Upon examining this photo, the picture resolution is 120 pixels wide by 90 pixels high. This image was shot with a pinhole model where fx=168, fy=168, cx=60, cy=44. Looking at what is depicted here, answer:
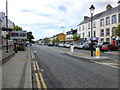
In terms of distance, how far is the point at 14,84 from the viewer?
677 cm

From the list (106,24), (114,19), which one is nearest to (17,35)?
(114,19)

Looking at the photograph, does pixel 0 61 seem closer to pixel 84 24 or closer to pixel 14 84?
pixel 14 84

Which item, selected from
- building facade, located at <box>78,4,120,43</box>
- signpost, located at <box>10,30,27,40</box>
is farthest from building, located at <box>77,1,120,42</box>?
signpost, located at <box>10,30,27,40</box>

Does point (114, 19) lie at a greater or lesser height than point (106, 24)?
greater

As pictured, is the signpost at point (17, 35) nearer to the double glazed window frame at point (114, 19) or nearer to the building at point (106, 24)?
the building at point (106, 24)

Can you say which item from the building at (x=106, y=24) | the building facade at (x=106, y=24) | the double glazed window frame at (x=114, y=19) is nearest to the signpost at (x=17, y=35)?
the building facade at (x=106, y=24)

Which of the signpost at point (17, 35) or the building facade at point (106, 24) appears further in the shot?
the building facade at point (106, 24)

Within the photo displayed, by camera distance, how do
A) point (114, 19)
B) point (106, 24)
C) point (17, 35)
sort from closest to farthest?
point (17, 35), point (114, 19), point (106, 24)

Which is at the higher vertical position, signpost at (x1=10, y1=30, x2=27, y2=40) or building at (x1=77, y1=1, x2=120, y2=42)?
building at (x1=77, y1=1, x2=120, y2=42)

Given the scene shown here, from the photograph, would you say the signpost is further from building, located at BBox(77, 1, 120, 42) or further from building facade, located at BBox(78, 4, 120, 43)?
building, located at BBox(77, 1, 120, 42)

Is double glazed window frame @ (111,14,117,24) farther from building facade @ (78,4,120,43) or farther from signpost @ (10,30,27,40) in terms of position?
signpost @ (10,30,27,40)

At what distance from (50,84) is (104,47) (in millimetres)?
26454

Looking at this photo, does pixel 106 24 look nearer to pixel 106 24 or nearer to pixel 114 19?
pixel 106 24

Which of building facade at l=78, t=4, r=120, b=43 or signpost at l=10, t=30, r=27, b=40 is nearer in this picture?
signpost at l=10, t=30, r=27, b=40
